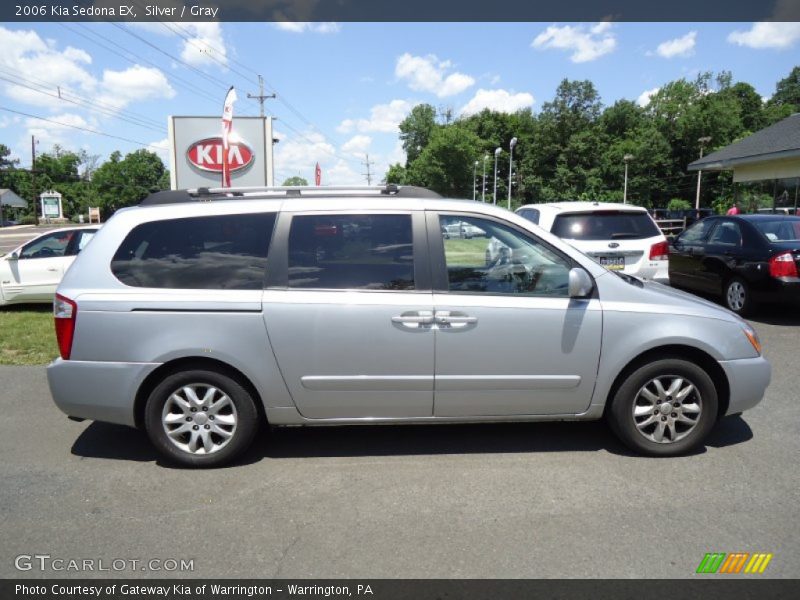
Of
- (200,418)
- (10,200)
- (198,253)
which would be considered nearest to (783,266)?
(198,253)

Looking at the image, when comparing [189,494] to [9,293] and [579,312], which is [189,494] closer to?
[579,312]

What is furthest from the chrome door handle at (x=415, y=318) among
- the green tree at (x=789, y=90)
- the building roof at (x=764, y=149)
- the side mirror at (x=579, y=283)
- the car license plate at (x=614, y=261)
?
the green tree at (x=789, y=90)

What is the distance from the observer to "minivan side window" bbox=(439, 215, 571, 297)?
12.9 feet

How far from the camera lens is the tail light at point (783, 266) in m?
7.99

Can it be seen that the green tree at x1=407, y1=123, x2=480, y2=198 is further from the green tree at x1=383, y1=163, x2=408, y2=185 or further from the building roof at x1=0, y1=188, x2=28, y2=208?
the building roof at x1=0, y1=188, x2=28, y2=208

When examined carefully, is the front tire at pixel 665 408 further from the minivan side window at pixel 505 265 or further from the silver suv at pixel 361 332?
the minivan side window at pixel 505 265

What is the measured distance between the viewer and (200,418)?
3.89 meters

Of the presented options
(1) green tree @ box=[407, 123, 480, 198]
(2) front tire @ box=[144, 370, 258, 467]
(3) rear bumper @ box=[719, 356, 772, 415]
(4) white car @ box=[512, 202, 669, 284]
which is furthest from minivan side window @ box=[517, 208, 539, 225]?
(1) green tree @ box=[407, 123, 480, 198]

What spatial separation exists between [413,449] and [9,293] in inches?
361

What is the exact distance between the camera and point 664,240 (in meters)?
8.13

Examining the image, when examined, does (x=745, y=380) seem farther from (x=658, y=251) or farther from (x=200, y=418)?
(x=658, y=251)

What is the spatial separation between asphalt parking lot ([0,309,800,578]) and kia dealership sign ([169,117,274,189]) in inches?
537

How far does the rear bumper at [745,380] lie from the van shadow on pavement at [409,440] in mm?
413
